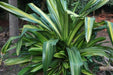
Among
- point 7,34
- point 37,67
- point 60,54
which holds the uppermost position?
point 7,34

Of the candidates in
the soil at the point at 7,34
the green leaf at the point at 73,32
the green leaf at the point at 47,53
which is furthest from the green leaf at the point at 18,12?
the soil at the point at 7,34

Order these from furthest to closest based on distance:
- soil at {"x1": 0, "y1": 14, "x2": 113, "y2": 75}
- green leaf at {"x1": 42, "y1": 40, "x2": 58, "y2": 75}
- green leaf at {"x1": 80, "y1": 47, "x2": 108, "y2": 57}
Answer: soil at {"x1": 0, "y1": 14, "x2": 113, "y2": 75}, green leaf at {"x1": 80, "y1": 47, "x2": 108, "y2": 57}, green leaf at {"x1": 42, "y1": 40, "x2": 58, "y2": 75}

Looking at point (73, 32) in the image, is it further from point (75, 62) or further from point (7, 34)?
point (7, 34)

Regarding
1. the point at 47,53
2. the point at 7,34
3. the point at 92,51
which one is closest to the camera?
the point at 47,53

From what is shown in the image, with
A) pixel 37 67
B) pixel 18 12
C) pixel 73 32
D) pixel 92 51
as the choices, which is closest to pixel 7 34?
pixel 18 12

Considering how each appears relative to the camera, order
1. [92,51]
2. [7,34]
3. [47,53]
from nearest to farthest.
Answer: [47,53] < [92,51] < [7,34]

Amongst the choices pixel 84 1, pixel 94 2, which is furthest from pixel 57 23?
pixel 84 1

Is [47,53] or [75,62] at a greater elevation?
[47,53]

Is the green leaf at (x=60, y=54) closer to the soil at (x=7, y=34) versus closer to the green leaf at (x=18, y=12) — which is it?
the green leaf at (x=18, y=12)

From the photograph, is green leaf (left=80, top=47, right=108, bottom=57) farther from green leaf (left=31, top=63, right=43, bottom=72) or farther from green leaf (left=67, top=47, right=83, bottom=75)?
green leaf (left=31, top=63, right=43, bottom=72)

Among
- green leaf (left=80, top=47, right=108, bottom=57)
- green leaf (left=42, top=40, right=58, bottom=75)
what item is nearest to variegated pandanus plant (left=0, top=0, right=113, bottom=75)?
green leaf (left=80, top=47, right=108, bottom=57)

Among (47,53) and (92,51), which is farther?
(92,51)

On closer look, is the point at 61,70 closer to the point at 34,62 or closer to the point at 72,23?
the point at 34,62

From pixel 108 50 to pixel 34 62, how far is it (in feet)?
3.62
